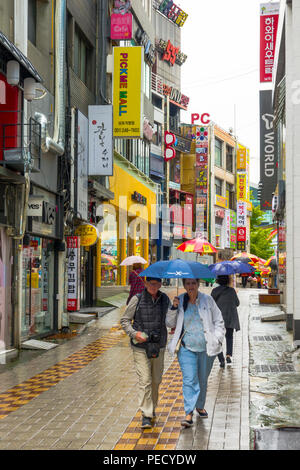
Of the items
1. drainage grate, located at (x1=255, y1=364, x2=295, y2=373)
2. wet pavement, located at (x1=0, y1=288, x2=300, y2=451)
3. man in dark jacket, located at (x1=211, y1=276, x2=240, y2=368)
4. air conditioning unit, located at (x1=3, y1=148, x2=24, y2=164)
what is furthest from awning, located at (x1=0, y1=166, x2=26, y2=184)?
drainage grate, located at (x1=255, y1=364, x2=295, y2=373)

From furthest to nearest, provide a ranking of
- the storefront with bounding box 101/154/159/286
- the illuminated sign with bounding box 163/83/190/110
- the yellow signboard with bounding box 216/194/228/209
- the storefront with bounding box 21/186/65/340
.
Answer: the yellow signboard with bounding box 216/194/228/209 → the illuminated sign with bounding box 163/83/190/110 → the storefront with bounding box 101/154/159/286 → the storefront with bounding box 21/186/65/340

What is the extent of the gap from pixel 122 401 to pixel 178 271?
256 cm

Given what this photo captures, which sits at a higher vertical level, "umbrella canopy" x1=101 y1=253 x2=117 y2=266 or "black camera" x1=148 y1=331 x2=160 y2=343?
"umbrella canopy" x1=101 y1=253 x2=117 y2=266

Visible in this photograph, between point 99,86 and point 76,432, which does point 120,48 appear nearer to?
point 99,86

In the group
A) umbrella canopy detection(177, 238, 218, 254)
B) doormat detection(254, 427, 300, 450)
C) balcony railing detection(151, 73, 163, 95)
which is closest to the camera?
doormat detection(254, 427, 300, 450)

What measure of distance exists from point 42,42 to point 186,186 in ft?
146

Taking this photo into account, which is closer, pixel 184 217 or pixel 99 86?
pixel 99 86

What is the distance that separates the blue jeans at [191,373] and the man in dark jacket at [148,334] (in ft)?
0.96

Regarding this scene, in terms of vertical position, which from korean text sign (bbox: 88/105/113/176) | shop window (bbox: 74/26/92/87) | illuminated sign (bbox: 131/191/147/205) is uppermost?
shop window (bbox: 74/26/92/87)

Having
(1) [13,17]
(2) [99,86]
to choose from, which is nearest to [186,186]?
(2) [99,86]

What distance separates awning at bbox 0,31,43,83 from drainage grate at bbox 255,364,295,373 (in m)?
7.23

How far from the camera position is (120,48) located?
79.6ft

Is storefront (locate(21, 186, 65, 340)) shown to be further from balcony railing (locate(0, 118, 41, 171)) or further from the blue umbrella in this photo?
the blue umbrella

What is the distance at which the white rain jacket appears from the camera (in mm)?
7625
